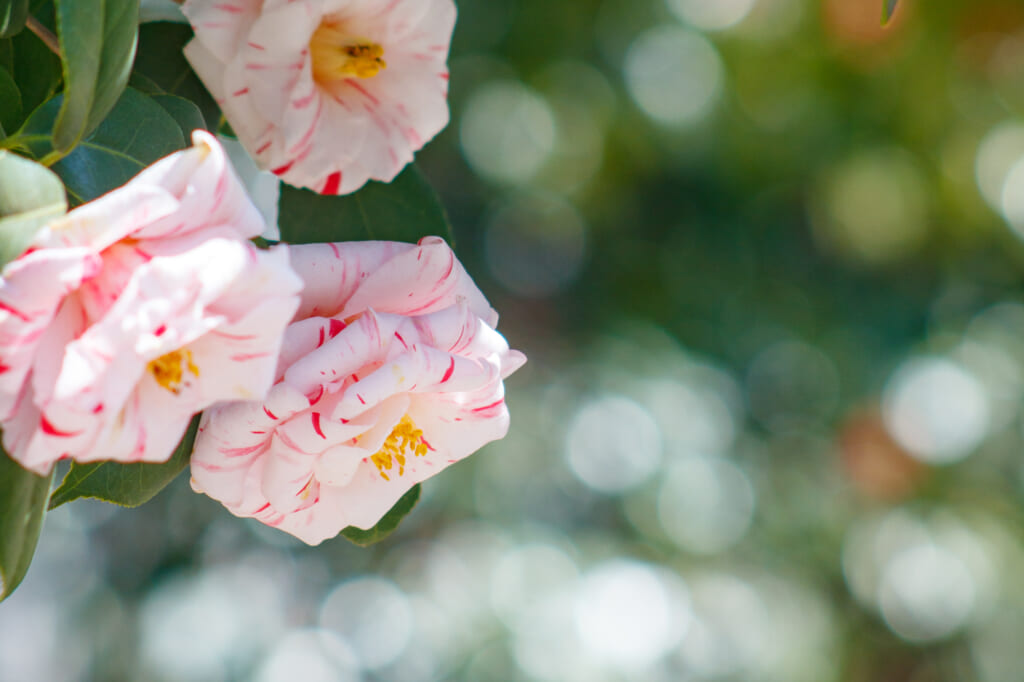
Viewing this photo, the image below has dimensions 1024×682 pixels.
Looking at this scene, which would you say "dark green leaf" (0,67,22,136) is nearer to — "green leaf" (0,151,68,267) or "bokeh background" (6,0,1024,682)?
"green leaf" (0,151,68,267)

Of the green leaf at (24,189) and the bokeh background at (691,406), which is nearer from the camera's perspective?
the green leaf at (24,189)

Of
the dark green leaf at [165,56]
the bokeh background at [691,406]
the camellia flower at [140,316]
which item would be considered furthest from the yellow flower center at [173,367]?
the bokeh background at [691,406]

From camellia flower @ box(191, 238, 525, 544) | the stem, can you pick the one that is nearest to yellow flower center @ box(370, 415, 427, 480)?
camellia flower @ box(191, 238, 525, 544)

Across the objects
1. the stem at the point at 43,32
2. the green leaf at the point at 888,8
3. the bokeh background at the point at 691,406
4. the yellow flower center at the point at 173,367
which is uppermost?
the green leaf at the point at 888,8

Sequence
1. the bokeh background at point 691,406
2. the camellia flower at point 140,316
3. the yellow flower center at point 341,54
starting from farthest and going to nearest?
Answer: the bokeh background at point 691,406, the yellow flower center at point 341,54, the camellia flower at point 140,316

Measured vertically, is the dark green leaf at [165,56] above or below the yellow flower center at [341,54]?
below

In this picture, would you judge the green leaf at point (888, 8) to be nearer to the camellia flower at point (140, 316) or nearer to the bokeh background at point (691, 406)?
the camellia flower at point (140, 316)

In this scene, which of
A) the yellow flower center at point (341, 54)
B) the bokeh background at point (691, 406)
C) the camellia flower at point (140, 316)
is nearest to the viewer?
the camellia flower at point (140, 316)

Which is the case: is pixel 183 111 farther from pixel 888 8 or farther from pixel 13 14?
pixel 888 8
